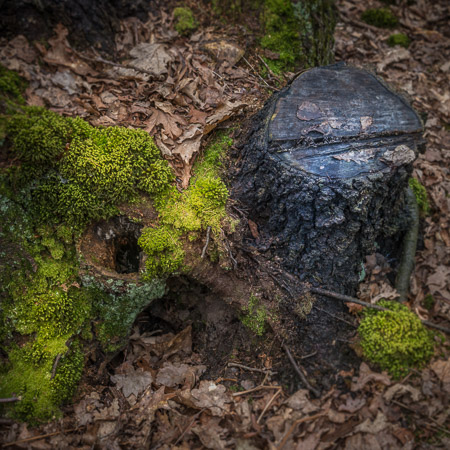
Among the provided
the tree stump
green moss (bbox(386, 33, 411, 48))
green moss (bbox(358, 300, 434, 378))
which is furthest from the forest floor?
green moss (bbox(386, 33, 411, 48))

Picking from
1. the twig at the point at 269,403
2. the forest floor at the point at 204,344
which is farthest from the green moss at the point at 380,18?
the twig at the point at 269,403

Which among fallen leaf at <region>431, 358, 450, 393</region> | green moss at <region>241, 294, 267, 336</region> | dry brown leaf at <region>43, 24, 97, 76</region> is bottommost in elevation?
fallen leaf at <region>431, 358, 450, 393</region>

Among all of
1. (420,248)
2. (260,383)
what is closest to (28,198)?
(260,383)

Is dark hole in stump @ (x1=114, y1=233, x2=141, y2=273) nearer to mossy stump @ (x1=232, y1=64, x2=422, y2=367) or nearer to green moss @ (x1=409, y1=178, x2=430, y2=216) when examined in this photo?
mossy stump @ (x1=232, y1=64, x2=422, y2=367)

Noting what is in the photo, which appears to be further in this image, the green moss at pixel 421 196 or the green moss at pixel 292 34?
the green moss at pixel 292 34

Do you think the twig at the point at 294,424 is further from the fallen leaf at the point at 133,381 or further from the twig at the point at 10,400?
the twig at the point at 10,400

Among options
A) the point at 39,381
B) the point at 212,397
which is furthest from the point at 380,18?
the point at 39,381
